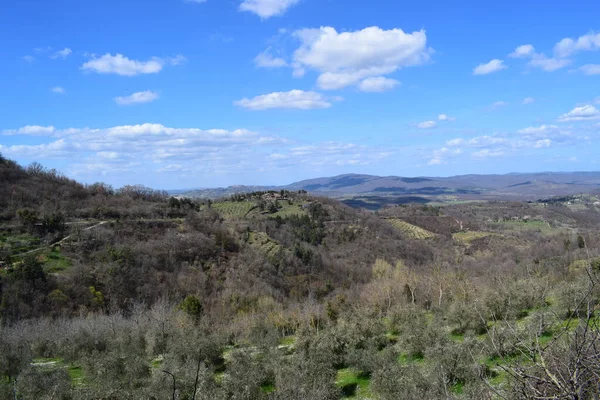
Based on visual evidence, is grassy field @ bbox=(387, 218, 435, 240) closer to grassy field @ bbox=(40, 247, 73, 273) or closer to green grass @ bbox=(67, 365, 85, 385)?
grassy field @ bbox=(40, 247, 73, 273)

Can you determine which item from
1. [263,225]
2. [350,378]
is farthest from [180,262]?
[350,378]

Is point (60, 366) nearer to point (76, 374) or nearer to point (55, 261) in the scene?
point (76, 374)

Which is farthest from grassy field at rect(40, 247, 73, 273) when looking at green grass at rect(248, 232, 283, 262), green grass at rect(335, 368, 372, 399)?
green grass at rect(335, 368, 372, 399)

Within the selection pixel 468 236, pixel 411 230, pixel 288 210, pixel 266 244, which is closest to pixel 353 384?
pixel 266 244

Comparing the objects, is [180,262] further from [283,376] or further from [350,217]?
[350,217]

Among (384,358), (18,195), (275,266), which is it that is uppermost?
(18,195)
